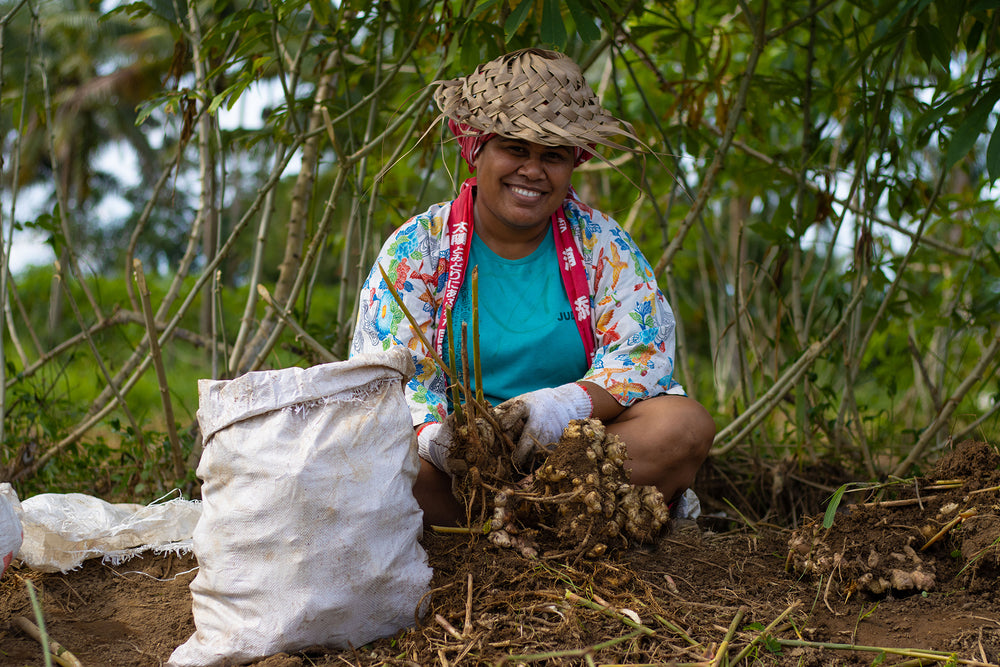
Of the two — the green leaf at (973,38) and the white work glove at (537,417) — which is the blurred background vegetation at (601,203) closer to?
the green leaf at (973,38)

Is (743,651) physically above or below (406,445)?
below

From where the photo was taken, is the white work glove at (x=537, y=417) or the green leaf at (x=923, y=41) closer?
the white work glove at (x=537, y=417)

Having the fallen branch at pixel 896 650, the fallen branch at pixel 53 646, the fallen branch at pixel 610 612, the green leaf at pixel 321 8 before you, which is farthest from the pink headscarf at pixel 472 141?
the fallen branch at pixel 53 646

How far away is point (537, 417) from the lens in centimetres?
168

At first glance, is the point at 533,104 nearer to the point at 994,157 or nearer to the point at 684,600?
the point at 994,157

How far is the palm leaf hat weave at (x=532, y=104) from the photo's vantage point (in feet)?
5.90

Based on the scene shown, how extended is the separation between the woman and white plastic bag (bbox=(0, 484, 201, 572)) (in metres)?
0.59

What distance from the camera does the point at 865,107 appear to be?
2.20 meters

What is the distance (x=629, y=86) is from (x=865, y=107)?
7.09ft

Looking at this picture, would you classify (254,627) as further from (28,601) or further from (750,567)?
(750,567)

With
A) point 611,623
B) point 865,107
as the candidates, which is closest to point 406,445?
point 611,623

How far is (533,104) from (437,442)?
0.76 metres

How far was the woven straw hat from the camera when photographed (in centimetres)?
180

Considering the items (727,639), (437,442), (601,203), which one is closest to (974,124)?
(727,639)
